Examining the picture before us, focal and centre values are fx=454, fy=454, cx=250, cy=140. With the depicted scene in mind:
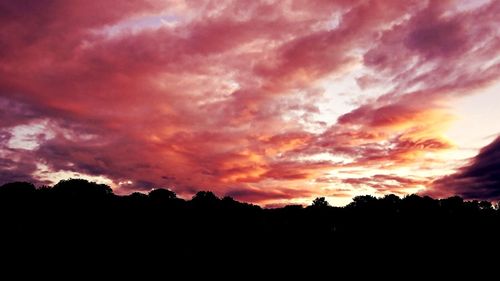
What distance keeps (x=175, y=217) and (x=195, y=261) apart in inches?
440

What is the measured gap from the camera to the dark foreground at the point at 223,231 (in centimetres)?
5284

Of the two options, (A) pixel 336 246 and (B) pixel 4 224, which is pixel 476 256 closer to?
(A) pixel 336 246

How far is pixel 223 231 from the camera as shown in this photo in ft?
219

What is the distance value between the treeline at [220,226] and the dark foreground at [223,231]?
15 centimetres

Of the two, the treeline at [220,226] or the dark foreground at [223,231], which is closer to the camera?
the dark foreground at [223,231]

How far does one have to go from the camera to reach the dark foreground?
5284 cm

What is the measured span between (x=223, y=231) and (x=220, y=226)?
1656mm

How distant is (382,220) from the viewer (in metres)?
74.7

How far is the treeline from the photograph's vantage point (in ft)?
177

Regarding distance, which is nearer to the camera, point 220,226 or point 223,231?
point 223,231

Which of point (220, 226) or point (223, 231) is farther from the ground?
point (220, 226)

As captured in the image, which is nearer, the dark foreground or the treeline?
the dark foreground

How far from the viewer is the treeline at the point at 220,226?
53906 millimetres

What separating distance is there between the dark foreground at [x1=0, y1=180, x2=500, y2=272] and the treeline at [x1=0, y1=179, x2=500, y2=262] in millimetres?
146
